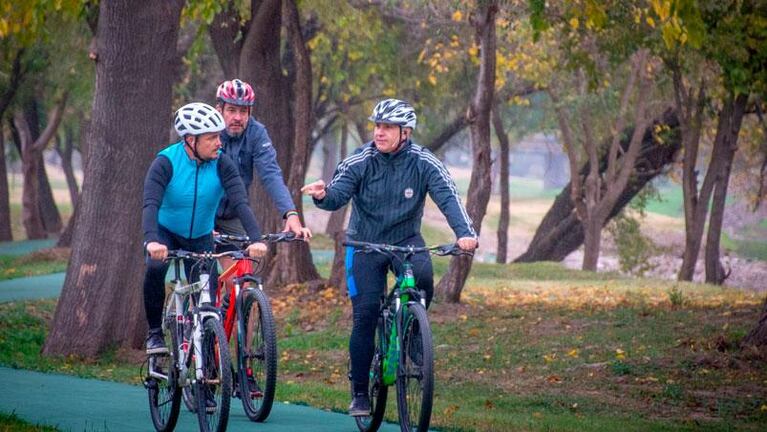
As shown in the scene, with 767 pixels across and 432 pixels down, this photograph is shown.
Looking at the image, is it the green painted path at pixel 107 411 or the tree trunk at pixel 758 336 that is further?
the tree trunk at pixel 758 336

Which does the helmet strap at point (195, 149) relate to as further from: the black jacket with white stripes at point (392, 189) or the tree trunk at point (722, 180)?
the tree trunk at point (722, 180)

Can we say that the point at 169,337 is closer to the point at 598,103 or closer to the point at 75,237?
the point at 75,237

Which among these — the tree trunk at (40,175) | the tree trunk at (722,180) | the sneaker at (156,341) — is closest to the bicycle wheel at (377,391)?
the sneaker at (156,341)

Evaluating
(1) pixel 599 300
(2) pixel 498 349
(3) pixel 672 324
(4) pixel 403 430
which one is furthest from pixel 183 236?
(1) pixel 599 300

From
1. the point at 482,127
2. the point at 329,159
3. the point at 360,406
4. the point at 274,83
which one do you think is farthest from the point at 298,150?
the point at 329,159

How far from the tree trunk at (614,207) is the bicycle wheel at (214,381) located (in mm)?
25247

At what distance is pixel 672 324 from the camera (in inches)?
646

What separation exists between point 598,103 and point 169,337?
2237 centimetres

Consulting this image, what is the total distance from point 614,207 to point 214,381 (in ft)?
95.0

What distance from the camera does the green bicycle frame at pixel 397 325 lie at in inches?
330

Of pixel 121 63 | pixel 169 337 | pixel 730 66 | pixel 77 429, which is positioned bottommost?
pixel 77 429

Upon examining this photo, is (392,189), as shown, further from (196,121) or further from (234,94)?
(234,94)

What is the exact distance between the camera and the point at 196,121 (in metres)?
8.52

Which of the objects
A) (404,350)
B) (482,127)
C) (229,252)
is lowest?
(404,350)
